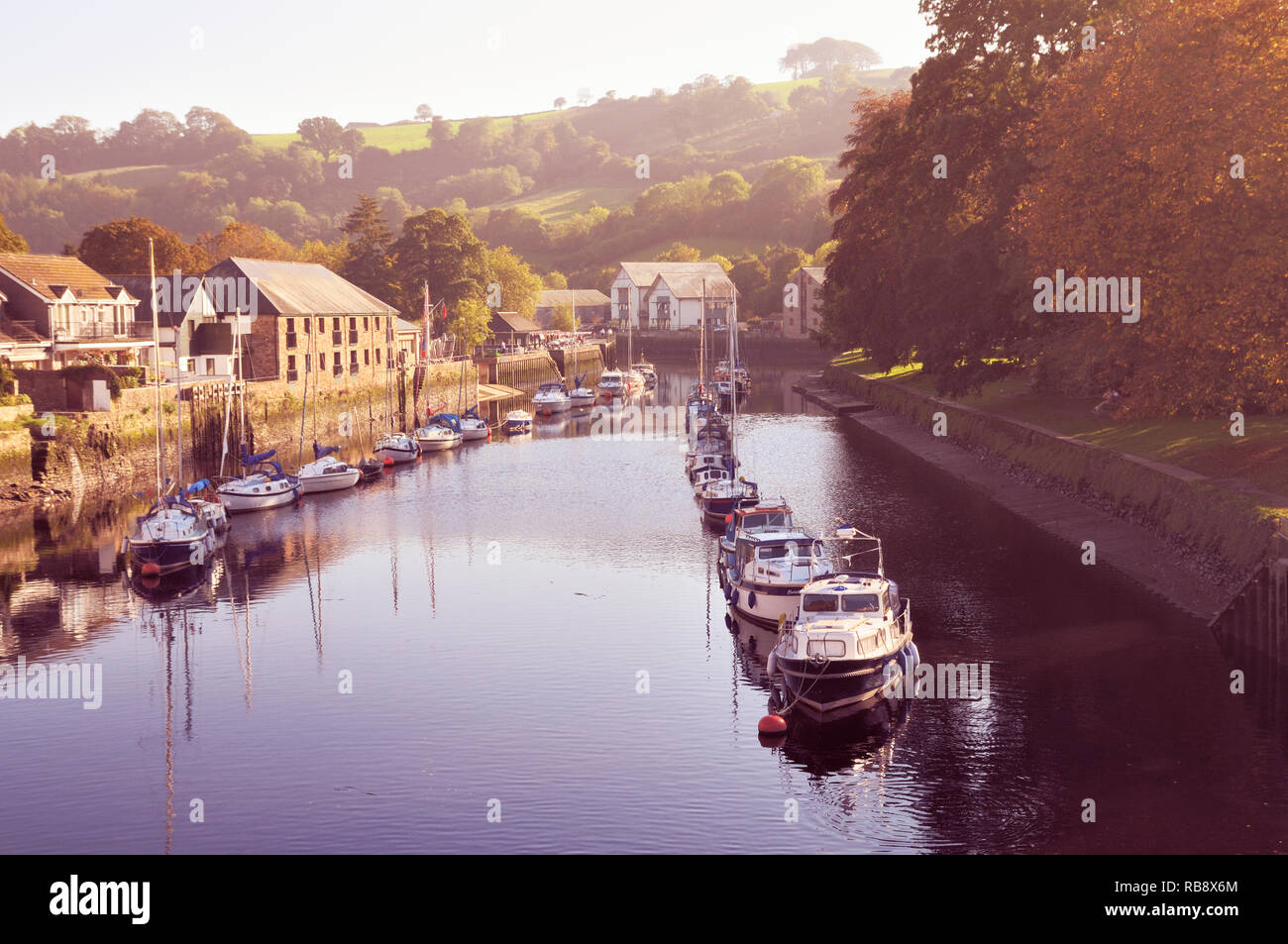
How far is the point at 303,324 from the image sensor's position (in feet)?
395

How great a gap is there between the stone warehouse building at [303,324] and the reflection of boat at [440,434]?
530 inches

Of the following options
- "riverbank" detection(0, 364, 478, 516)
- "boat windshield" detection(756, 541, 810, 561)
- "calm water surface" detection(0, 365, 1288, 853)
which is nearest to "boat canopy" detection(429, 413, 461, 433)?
"riverbank" detection(0, 364, 478, 516)

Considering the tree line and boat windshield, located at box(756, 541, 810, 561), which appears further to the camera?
the tree line

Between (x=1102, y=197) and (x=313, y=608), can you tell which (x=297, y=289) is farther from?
(x=1102, y=197)

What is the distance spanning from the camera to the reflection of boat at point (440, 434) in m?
111

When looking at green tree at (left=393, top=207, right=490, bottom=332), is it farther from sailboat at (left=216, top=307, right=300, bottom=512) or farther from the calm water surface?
the calm water surface

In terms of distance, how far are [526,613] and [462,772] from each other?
18.0 metres

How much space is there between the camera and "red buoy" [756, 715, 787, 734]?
38.8 meters

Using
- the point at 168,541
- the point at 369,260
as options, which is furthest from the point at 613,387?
the point at 168,541

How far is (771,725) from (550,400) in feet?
354

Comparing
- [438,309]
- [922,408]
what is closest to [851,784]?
[922,408]

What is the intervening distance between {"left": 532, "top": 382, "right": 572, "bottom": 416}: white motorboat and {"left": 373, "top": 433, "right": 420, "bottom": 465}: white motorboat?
133ft
